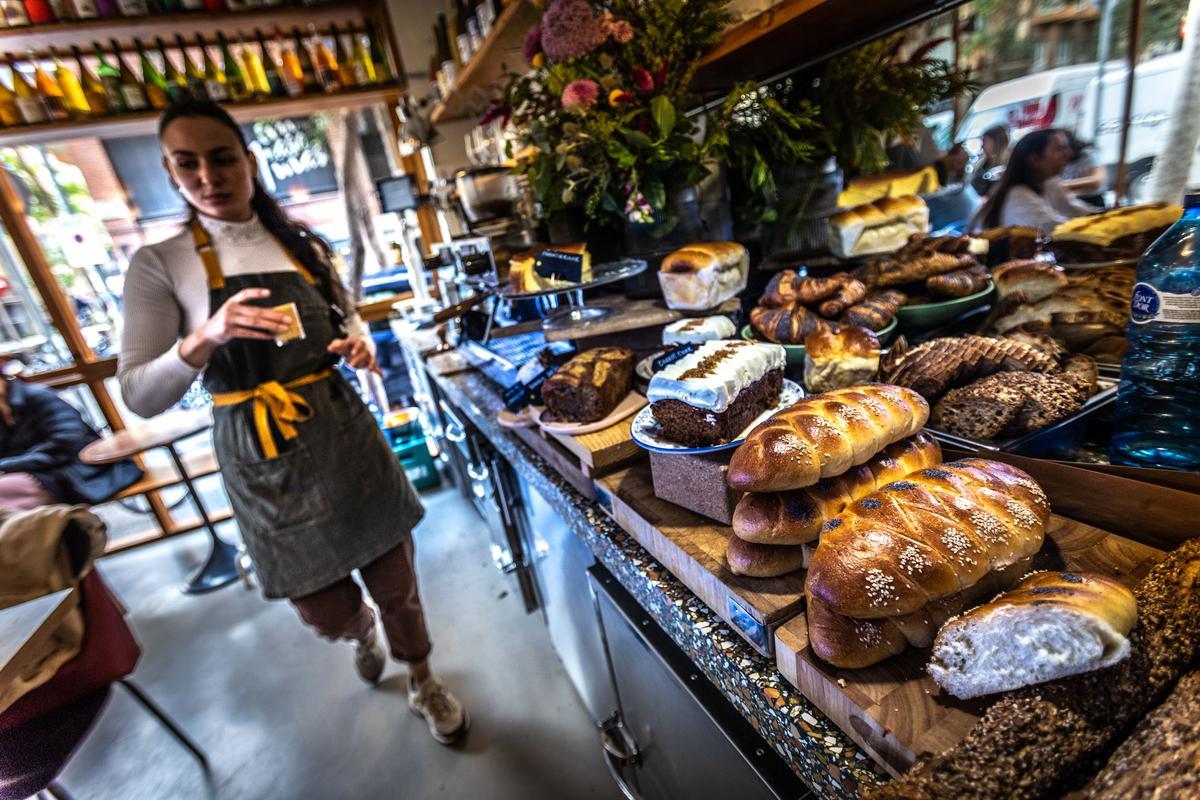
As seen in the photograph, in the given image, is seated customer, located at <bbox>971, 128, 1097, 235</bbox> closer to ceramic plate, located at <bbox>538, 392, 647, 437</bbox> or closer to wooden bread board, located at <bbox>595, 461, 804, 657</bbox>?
ceramic plate, located at <bbox>538, 392, 647, 437</bbox>

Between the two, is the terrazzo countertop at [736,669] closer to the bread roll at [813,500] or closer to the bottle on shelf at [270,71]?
the bread roll at [813,500]

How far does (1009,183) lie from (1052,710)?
197cm

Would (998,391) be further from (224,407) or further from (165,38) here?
(165,38)

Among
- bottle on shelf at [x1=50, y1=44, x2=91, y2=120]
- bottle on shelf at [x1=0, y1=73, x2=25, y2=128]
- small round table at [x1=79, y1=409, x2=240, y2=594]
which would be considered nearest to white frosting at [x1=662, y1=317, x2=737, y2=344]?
small round table at [x1=79, y1=409, x2=240, y2=594]

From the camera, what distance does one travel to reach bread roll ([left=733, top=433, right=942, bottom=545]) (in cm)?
68

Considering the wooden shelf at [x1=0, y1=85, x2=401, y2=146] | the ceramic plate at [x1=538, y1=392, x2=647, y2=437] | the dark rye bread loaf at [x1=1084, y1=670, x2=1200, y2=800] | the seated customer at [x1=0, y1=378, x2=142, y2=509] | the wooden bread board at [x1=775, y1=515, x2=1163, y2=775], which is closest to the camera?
the dark rye bread loaf at [x1=1084, y1=670, x2=1200, y2=800]

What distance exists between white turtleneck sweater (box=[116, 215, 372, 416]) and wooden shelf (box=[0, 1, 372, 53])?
268 cm

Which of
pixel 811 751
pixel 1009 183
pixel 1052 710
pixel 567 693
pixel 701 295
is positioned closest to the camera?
pixel 1052 710

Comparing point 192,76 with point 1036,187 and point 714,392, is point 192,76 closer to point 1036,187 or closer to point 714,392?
point 714,392

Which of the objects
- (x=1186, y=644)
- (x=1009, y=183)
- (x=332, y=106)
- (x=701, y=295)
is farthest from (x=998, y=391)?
(x=332, y=106)

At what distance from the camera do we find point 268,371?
1581mm

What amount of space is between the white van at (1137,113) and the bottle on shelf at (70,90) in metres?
5.06

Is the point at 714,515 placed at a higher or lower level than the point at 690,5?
lower

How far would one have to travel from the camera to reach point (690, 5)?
139cm
